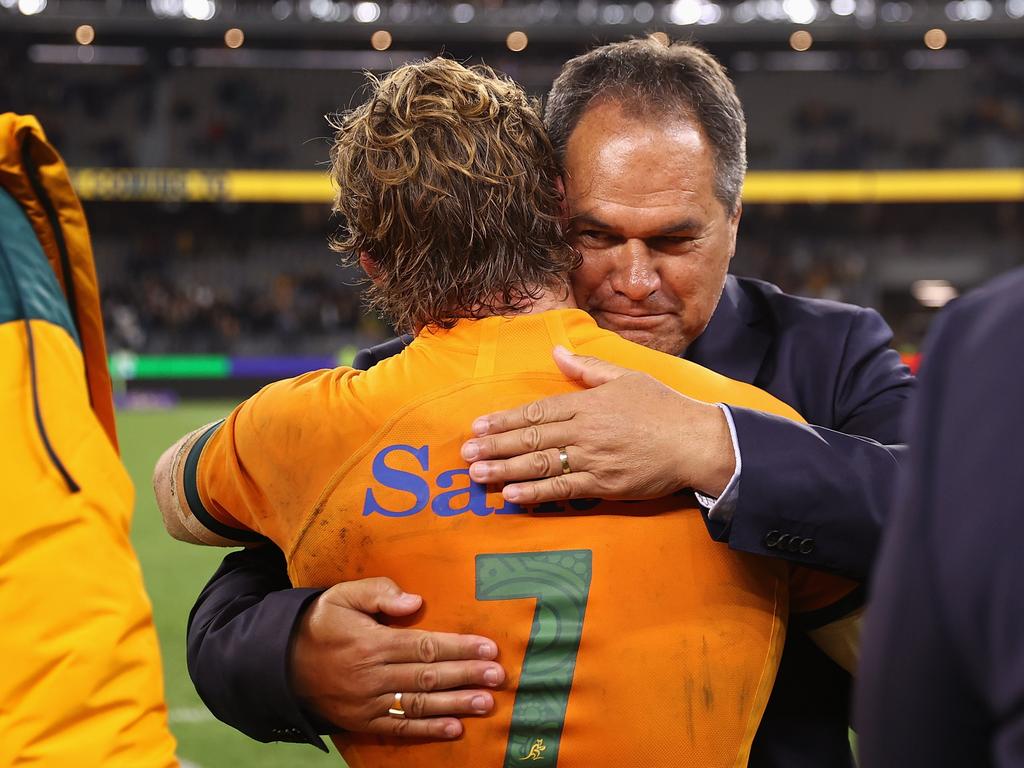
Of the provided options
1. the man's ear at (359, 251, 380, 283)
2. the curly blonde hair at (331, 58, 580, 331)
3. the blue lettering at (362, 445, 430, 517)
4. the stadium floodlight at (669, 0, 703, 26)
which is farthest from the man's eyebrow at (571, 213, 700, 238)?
the stadium floodlight at (669, 0, 703, 26)

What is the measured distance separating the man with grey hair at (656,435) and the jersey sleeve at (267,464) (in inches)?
4.6

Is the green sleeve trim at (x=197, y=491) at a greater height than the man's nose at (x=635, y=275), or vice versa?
the man's nose at (x=635, y=275)

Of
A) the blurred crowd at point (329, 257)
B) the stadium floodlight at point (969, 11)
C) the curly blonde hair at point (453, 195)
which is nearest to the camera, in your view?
the curly blonde hair at point (453, 195)

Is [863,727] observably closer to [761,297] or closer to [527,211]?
[527,211]

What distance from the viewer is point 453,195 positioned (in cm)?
139

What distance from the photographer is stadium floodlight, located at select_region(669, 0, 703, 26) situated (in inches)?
986

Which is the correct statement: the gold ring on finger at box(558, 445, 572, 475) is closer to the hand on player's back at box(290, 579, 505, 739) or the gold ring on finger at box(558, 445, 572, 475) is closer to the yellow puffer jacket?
the hand on player's back at box(290, 579, 505, 739)

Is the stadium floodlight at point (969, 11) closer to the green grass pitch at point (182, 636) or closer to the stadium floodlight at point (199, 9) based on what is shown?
the stadium floodlight at point (199, 9)


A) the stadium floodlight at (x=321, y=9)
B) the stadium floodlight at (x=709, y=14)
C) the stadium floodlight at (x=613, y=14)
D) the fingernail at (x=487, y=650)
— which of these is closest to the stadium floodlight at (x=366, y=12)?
the stadium floodlight at (x=321, y=9)

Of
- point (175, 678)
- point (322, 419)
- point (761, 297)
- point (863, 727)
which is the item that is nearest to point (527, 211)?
point (322, 419)

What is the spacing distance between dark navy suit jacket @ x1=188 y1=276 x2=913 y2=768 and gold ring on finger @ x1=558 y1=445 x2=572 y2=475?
0.19 m

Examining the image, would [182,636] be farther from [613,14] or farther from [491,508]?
[613,14]

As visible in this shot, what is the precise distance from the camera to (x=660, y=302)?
6.19ft

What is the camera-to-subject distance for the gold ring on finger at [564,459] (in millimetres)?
1306
